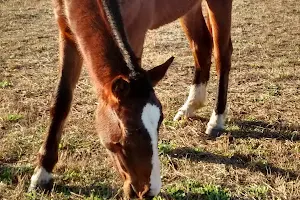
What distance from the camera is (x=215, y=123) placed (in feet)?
16.7

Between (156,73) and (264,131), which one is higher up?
(156,73)

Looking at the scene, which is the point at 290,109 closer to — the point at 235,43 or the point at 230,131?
the point at 230,131

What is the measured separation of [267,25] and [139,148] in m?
7.58

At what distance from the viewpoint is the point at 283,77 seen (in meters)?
6.57

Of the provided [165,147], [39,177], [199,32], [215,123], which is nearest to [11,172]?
[39,177]

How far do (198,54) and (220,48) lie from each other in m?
0.48

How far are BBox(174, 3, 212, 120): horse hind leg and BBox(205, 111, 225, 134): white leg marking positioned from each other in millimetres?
337

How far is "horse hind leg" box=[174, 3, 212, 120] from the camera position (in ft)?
17.9

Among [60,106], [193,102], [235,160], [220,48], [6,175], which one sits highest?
[220,48]

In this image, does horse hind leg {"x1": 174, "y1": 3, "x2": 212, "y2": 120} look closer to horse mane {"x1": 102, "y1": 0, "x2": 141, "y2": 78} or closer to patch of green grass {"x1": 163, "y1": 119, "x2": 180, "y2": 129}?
patch of green grass {"x1": 163, "y1": 119, "x2": 180, "y2": 129}

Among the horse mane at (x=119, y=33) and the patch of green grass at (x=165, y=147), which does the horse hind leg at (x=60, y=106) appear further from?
the patch of green grass at (x=165, y=147)

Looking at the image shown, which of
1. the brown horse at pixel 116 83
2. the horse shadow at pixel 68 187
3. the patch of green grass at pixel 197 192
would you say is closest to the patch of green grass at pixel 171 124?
the brown horse at pixel 116 83

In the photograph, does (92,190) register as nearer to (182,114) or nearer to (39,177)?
(39,177)

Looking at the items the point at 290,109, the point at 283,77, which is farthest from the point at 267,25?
the point at 290,109
